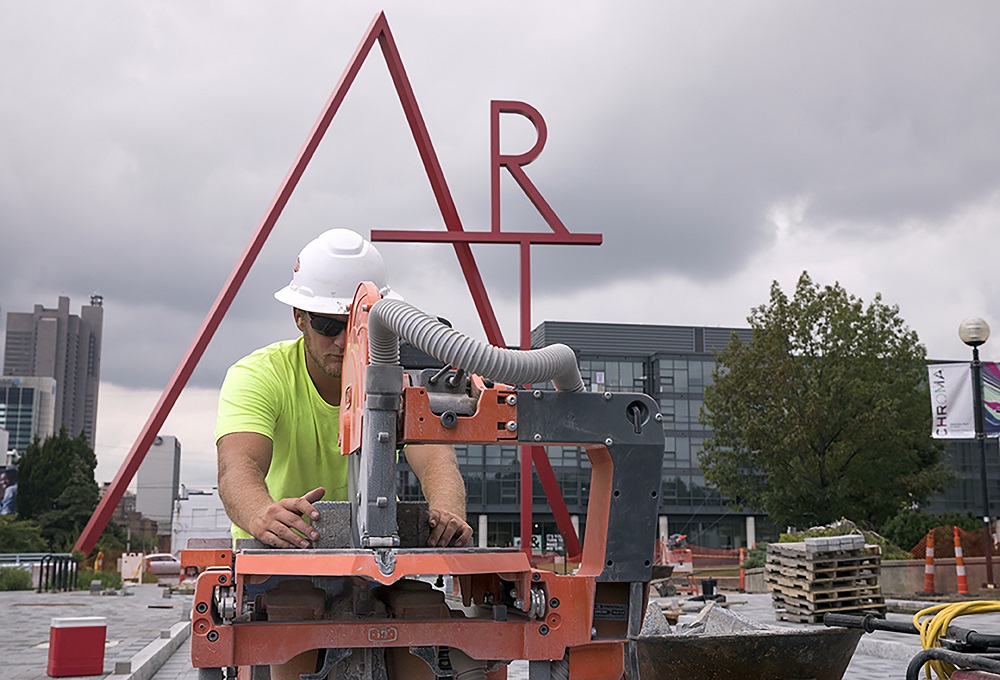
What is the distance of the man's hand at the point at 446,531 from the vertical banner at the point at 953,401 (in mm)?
15087

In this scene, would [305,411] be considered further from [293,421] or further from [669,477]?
[669,477]

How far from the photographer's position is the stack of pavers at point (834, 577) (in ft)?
43.7

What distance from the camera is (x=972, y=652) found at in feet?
10.6

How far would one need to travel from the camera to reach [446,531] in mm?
3279

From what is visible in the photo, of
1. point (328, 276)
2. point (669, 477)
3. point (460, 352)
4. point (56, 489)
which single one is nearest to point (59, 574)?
point (328, 276)

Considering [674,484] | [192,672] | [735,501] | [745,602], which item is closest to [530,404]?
[192,672]

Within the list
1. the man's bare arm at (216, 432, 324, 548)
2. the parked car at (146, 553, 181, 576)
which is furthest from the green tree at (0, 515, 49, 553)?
the man's bare arm at (216, 432, 324, 548)

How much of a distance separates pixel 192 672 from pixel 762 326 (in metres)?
26.7

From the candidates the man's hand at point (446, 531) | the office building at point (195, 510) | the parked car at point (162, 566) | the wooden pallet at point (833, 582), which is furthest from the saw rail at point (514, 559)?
the office building at point (195, 510)

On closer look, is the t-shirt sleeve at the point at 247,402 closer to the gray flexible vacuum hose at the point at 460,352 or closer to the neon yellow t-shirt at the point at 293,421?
the neon yellow t-shirt at the point at 293,421

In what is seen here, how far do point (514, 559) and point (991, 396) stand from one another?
54.4 ft

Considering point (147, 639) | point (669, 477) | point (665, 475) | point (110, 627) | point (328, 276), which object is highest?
point (665, 475)

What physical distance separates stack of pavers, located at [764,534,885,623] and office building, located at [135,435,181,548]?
81.9 m

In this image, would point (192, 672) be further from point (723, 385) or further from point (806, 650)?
point (723, 385)
